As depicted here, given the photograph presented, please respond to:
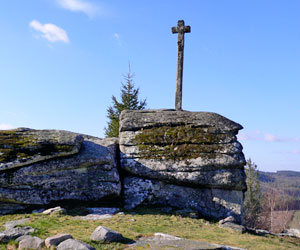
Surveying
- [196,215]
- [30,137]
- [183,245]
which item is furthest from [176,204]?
[30,137]

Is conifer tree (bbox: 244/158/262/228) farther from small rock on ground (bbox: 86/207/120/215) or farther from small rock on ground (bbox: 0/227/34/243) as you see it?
small rock on ground (bbox: 0/227/34/243)

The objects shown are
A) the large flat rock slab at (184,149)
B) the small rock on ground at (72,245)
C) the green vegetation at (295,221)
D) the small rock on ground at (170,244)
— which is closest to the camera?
the small rock on ground at (72,245)

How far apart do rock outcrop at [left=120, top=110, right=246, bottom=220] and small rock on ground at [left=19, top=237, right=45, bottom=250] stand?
7073 mm

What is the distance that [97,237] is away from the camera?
8867mm

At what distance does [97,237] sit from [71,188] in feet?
20.3

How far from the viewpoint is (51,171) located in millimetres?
14609

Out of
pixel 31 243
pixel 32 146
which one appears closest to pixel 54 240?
pixel 31 243

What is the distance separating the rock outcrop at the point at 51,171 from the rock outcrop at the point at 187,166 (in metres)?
1.37

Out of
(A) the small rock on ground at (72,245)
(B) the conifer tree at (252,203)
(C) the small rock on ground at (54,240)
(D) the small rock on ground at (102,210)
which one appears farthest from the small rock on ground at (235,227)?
(B) the conifer tree at (252,203)

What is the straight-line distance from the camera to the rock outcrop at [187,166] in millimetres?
15844

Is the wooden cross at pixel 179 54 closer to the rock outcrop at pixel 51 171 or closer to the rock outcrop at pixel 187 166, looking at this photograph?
the rock outcrop at pixel 187 166

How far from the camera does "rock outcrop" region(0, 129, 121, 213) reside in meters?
14.0

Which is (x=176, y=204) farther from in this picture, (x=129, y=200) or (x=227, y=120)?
(x=227, y=120)

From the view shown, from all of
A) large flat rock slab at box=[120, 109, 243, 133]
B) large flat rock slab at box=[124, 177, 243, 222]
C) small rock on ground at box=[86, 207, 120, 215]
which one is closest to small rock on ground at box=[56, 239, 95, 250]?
small rock on ground at box=[86, 207, 120, 215]
